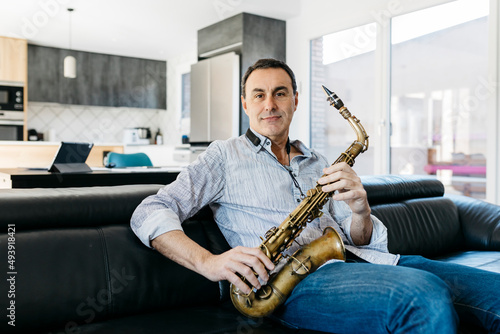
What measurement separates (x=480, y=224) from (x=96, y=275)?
2.20 m

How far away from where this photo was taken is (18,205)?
4.75ft

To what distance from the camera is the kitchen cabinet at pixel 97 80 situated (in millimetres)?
6855

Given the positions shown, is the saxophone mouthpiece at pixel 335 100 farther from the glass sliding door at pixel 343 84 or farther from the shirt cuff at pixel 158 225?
the glass sliding door at pixel 343 84

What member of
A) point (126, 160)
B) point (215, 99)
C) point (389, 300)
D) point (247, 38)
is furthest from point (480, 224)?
point (215, 99)

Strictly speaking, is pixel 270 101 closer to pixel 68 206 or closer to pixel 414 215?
pixel 68 206

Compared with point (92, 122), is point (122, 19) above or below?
above

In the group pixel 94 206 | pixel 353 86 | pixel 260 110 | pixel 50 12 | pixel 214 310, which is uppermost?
pixel 50 12

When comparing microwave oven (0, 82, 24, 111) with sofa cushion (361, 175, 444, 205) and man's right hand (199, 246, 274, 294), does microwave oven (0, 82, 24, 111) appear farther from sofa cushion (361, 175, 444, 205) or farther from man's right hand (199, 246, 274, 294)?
man's right hand (199, 246, 274, 294)

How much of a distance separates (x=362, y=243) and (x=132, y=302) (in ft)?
2.78

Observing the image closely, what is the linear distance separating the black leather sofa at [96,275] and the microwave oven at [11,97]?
5.50 m

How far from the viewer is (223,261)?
1.30 m

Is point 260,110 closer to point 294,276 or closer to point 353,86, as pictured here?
point 294,276

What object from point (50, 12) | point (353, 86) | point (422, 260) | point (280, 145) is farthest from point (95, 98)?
point (422, 260)

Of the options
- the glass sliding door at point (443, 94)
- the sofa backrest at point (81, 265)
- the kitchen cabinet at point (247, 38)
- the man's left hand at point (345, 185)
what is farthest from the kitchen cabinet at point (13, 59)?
the man's left hand at point (345, 185)
